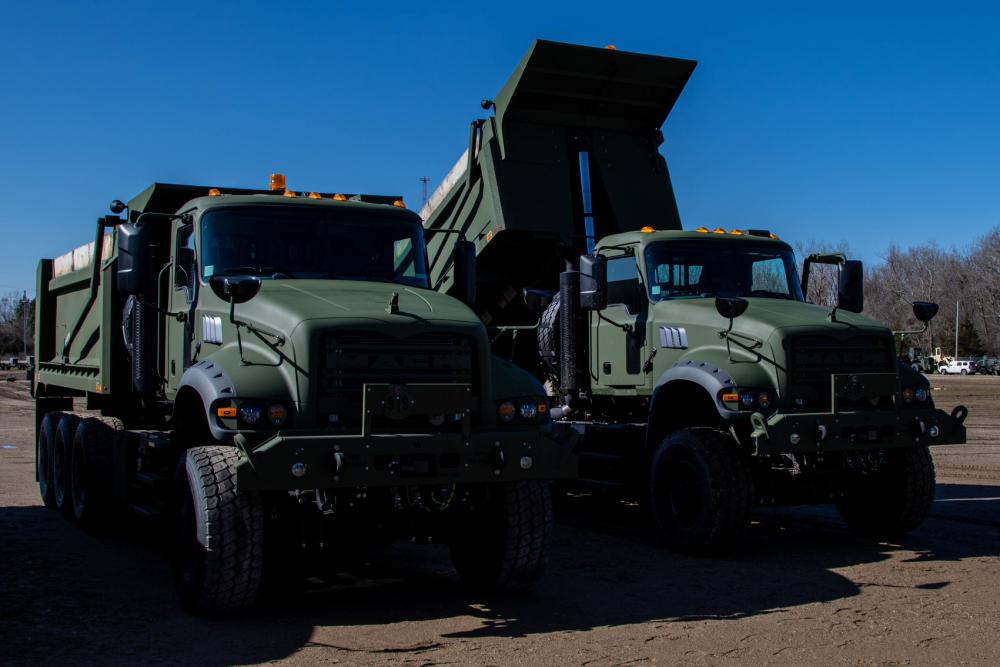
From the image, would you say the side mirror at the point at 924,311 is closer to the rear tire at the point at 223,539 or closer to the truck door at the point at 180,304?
the truck door at the point at 180,304

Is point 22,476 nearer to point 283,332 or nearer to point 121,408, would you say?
point 121,408

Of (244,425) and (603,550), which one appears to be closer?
(244,425)

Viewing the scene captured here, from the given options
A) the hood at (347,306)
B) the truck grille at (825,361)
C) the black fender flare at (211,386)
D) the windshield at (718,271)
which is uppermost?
the windshield at (718,271)

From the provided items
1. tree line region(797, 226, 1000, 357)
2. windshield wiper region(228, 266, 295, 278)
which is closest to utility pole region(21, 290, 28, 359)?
tree line region(797, 226, 1000, 357)

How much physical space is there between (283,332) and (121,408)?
420 cm

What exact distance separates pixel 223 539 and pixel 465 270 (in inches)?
128

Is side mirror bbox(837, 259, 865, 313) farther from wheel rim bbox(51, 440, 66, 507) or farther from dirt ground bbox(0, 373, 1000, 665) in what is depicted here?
wheel rim bbox(51, 440, 66, 507)

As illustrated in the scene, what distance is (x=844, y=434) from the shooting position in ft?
28.6

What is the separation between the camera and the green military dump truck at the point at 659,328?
8906mm

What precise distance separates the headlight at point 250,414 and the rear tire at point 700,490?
157 inches

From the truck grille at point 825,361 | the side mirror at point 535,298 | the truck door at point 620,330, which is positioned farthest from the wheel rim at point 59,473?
the truck grille at point 825,361

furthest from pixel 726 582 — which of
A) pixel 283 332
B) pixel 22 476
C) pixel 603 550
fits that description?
pixel 22 476

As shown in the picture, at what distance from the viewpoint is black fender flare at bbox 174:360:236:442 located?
20.5 ft

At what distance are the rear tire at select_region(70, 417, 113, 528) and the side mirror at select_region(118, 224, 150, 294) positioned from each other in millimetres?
2638
